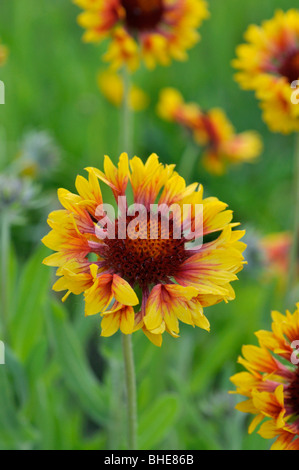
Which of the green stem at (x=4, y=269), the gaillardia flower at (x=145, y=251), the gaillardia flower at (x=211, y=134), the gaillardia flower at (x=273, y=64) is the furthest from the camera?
the gaillardia flower at (x=211, y=134)

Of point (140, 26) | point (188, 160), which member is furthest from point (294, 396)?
point (188, 160)

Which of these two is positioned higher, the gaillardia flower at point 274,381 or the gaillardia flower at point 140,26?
the gaillardia flower at point 140,26

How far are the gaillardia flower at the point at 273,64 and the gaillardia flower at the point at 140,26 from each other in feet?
0.47

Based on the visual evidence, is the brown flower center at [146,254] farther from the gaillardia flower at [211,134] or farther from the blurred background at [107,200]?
the gaillardia flower at [211,134]

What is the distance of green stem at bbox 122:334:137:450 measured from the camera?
0.56 metres

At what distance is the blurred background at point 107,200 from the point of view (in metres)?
0.81

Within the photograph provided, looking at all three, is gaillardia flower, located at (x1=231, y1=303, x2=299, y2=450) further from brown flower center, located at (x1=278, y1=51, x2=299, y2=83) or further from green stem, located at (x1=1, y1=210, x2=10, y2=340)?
brown flower center, located at (x1=278, y1=51, x2=299, y2=83)

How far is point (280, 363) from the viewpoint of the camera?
608 mm

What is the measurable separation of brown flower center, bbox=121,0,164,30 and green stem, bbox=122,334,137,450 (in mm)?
664

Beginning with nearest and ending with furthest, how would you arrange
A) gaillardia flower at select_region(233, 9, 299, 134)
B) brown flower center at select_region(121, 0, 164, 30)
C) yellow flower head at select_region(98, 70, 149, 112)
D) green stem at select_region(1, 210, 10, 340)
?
green stem at select_region(1, 210, 10, 340)
gaillardia flower at select_region(233, 9, 299, 134)
brown flower center at select_region(121, 0, 164, 30)
yellow flower head at select_region(98, 70, 149, 112)

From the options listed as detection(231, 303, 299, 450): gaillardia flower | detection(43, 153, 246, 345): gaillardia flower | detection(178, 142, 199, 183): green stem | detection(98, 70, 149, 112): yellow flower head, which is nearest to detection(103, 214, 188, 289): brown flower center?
detection(43, 153, 246, 345): gaillardia flower

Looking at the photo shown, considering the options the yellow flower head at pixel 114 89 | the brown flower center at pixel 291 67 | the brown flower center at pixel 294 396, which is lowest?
the brown flower center at pixel 294 396

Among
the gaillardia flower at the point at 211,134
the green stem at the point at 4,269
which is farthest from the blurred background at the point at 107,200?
the gaillardia flower at the point at 211,134

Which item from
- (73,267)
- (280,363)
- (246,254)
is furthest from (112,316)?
(246,254)
